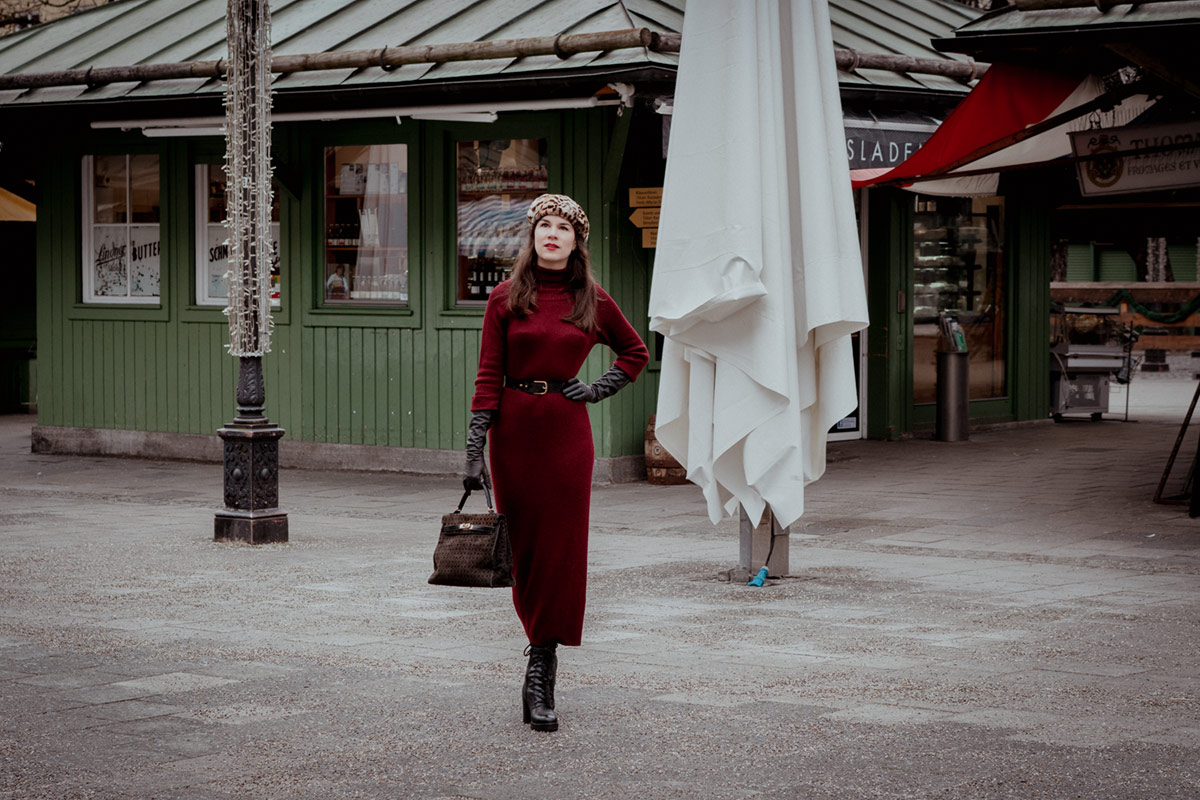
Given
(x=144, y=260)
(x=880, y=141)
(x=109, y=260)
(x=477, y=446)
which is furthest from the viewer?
(x=109, y=260)

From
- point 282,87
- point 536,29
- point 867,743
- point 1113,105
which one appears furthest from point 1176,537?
point 282,87

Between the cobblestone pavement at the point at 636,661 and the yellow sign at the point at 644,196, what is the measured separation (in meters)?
2.78

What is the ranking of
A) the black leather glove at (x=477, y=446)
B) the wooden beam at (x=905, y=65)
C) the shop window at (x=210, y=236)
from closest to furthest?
1. the black leather glove at (x=477, y=446)
2. the wooden beam at (x=905, y=65)
3. the shop window at (x=210, y=236)

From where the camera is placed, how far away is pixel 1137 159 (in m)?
11.2

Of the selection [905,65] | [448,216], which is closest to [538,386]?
[448,216]

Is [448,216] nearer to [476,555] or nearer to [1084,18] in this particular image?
[1084,18]

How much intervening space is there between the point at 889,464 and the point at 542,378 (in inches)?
365

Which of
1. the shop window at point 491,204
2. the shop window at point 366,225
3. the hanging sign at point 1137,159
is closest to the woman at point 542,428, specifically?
the hanging sign at point 1137,159

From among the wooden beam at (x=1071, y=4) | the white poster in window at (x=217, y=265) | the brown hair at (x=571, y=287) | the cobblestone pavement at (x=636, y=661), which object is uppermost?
the wooden beam at (x=1071, y=4)

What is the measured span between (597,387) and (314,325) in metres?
9.56

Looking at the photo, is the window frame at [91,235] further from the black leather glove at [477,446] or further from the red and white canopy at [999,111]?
the black leather glove at [477,446]

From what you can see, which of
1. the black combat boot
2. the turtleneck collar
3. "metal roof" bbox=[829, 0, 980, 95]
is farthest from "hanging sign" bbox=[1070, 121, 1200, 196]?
the black combat boot

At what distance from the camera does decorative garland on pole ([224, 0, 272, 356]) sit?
10.8 m

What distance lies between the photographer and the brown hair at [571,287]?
6.05 metres
